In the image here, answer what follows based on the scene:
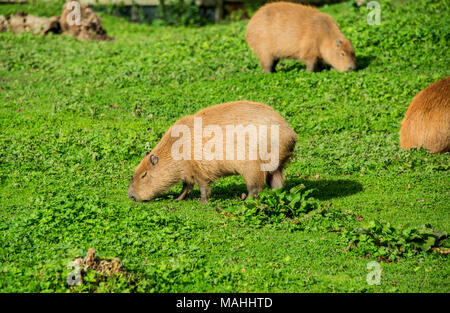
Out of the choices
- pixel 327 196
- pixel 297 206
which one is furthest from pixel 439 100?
pixel 297 206

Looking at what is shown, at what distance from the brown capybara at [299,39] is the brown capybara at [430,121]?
11.0ft

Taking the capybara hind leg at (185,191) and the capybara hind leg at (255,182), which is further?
the capybara hind leg at (185,191)

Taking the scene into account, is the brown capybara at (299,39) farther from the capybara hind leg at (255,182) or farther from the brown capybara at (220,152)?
the capybara hind leg at (255,182)

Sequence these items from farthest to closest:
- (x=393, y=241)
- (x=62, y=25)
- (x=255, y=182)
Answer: (x=62, y=25) → (x=255, y=182) → (x=393, y=241)

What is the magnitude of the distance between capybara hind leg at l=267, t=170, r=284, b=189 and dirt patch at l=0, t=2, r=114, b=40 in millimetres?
9432

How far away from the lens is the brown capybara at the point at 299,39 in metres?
11.8

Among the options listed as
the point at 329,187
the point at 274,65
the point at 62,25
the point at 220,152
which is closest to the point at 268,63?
the point at 274,65

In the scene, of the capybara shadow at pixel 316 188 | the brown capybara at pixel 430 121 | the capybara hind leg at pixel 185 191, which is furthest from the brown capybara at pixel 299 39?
the capybara hind leg at pixel 185 191

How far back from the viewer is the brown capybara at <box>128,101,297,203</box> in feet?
23.0

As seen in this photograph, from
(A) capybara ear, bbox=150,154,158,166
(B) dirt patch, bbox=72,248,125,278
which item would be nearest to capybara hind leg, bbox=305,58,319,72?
(A) capybara ear, bbox=150,154,158,166

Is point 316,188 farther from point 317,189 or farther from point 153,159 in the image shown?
point 153,159

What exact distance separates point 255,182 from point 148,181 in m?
1.39

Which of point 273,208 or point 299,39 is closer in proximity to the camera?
point 273,208

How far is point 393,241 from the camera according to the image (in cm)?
604
